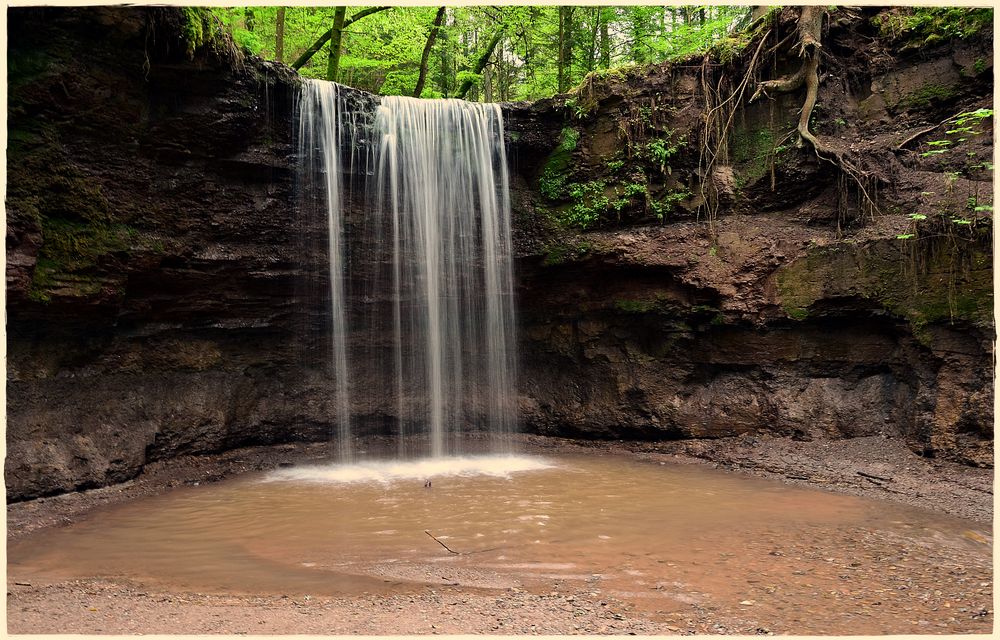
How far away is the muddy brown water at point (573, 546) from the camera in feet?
15.9

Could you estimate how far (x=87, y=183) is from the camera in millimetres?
8492

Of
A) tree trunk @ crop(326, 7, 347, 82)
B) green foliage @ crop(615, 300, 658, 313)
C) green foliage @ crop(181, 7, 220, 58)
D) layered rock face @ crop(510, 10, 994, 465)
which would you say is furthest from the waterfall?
green foliage @ crop(181, 7, 220, 58)

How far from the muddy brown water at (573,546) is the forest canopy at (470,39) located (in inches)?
363

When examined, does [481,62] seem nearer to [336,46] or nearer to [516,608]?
[336,46]

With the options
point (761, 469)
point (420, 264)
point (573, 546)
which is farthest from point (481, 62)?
point (573, 546)

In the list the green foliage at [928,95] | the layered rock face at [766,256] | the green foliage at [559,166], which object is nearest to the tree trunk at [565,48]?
the green foliage at [559,166]

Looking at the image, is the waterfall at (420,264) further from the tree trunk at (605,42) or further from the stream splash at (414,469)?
the tree trunk at (605,42)

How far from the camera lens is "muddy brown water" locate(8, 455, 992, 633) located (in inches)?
191

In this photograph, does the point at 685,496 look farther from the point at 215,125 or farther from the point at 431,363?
the point at 215,125

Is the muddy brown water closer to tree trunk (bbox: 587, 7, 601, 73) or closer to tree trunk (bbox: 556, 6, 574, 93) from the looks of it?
tree trunk (bbox: 556, 6, 574, 93)

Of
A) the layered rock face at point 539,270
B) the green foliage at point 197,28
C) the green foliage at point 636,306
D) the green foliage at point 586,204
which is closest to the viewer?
the green foliage at point 197,28

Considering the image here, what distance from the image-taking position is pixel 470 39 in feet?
63.3

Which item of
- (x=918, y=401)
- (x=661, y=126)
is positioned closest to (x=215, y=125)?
(x=661, y=126)

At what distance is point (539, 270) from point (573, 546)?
256 inches
